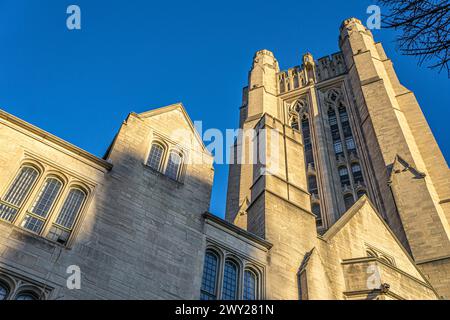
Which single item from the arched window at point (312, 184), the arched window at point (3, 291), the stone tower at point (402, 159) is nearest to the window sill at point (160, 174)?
the arched window at point (3, 291)

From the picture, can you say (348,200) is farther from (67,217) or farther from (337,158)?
(67,217)

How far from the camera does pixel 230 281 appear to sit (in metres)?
13.4

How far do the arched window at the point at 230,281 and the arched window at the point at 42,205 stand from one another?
4.97 m

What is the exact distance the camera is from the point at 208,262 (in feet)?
44.0

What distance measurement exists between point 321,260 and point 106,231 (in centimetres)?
672

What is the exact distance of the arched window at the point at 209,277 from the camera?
12609 mm

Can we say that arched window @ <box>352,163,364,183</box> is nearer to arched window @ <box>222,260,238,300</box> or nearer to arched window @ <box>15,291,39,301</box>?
arched window @ <box>222,260,238,300</box>

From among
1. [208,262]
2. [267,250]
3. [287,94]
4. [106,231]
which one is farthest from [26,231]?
[287,94]

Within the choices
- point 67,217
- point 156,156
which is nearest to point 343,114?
point 156,156

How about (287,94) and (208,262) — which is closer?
(208,262)

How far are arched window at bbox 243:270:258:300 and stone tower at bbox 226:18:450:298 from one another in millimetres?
462

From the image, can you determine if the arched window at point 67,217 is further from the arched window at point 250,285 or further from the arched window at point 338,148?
the arched window at point 338,148

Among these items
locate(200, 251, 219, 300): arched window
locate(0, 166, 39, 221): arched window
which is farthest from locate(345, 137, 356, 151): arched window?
locate(0, 166, 39, 221): arched window

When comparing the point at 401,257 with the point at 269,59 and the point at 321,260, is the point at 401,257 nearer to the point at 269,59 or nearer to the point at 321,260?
the point at 321,260
